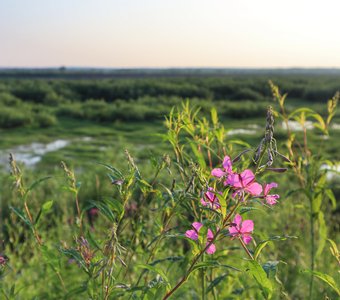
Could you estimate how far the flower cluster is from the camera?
2.80 ft

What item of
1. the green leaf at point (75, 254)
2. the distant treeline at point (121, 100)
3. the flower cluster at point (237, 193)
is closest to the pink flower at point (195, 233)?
the flower cluster at point (237, 193)

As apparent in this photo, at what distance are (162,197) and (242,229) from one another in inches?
12.7

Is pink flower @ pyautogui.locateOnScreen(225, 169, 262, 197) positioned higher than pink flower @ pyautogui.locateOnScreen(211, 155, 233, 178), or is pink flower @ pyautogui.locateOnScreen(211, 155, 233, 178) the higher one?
pink flower @ pyautogui.locateOnScreen(211, 155, 233, 178)

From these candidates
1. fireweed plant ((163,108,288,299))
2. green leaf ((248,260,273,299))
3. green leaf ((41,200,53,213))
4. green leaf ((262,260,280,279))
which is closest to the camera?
fireweed plant ((163,108,288,299))

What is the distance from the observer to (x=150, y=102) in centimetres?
2369

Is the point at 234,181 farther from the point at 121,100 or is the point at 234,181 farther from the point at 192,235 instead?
the point at 121,100

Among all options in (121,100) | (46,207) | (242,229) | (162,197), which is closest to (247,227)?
(242,229)

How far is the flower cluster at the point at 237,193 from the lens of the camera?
854 millimetres

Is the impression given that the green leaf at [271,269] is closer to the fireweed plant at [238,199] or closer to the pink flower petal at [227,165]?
the fireweed plant at [238,199]

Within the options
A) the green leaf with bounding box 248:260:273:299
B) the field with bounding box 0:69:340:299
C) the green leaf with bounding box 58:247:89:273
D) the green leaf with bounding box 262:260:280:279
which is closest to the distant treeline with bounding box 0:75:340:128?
the field with bounding box 0:69:340:299

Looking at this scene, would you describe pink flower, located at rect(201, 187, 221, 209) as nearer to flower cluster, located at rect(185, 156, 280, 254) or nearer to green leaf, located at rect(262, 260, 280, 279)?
flower cluster, located at rect(185, 156, 280, 254)

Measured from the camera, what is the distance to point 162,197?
4.05ft

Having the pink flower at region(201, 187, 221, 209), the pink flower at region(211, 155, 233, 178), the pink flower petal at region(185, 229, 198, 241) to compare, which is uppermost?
the pink flower at region(211, 155, 233, 178)

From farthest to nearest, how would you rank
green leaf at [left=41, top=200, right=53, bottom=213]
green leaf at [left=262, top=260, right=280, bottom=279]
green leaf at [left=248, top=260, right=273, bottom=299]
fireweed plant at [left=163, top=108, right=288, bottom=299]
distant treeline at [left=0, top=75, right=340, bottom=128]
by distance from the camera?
1. distant treeline at [left=0, top=75, right=340, bottom=128]
2. green leaf at [left=41, top=200, right=53, bottom=213]
3. green leaf at [left=262, top=260, right=280, bottom=279]
4. green leaf at [left=248, top=260, right=273, bottom=299]
5. fireweed plant at [left=163, top=108, right=288, bottom=299]
